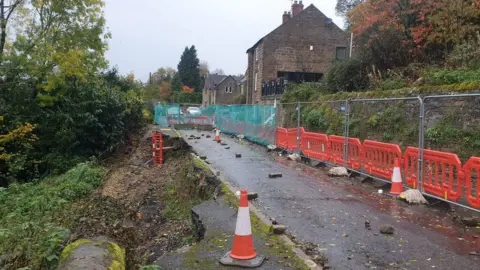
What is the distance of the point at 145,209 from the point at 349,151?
554 centimetres

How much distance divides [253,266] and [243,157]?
406 inches

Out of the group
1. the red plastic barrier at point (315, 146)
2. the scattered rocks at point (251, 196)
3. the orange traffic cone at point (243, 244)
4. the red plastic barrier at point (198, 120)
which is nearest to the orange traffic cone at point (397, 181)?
the scattered rocks at point (251, 196)

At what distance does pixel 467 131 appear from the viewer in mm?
9508

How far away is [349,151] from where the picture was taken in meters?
10.8

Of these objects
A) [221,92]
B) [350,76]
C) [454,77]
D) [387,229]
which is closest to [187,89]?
[221,92]

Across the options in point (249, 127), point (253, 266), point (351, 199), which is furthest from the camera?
point (249, 127)

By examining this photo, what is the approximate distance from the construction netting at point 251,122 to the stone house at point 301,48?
445 inches

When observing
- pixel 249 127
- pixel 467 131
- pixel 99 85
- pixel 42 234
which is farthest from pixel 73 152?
pixel 467 131

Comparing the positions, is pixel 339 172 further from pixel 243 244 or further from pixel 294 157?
pixel 243 244

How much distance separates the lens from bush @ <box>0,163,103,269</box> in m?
5.87

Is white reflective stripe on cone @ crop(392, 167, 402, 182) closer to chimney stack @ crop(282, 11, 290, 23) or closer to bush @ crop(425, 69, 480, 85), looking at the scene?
bush @ crop(425, 69, 480, 85)

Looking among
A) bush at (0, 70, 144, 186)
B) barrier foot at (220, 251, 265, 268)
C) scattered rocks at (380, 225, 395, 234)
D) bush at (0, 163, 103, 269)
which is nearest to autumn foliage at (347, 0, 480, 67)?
scattered rocks at (380, 225, 395, 234)

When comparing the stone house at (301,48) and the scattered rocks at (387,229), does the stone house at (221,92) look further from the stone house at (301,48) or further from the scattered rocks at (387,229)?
the scattered rocks at (387,229)

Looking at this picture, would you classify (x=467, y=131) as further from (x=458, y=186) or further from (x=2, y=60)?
(x=2, y=60)
